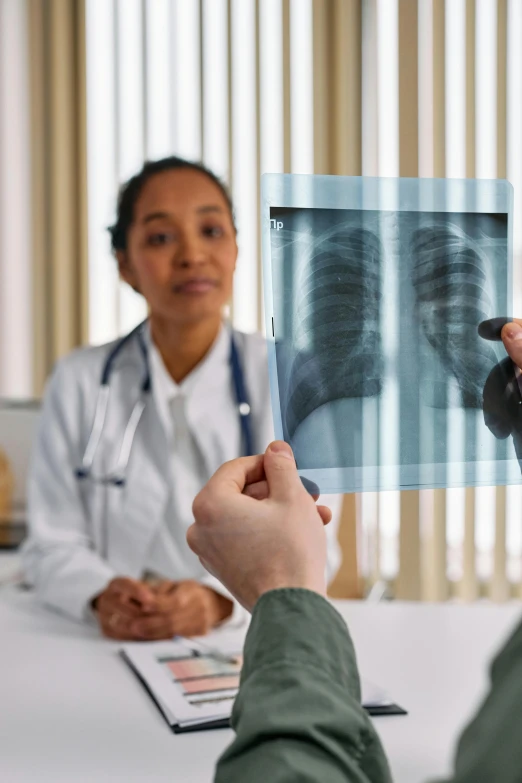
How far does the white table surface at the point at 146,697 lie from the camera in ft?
2.30

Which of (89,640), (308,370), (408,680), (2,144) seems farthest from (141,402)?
(2,144)

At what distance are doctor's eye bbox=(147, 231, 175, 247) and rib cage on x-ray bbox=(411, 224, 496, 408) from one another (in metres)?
0.73

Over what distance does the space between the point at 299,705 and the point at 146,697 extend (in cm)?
48

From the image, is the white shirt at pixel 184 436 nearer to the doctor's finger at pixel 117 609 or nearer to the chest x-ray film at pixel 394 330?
the doctor's finger at pixel 117 609

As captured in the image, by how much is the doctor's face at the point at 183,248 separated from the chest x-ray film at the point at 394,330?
2.17 ft

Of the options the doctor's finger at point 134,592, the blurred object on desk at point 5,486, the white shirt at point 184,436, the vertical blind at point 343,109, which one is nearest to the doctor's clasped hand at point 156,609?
the doctor's finger at point 134,592

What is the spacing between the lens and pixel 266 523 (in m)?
0.54

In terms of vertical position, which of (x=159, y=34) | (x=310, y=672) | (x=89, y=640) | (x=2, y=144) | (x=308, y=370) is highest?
(x=159, y=34)

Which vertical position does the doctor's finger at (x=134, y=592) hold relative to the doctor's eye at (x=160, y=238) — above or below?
below

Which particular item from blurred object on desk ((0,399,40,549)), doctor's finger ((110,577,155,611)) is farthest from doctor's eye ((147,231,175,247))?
blurred object on desk ((0,399,40,549))

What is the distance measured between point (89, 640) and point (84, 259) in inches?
70.6

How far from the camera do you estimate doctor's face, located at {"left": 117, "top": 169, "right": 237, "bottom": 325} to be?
1.30 m

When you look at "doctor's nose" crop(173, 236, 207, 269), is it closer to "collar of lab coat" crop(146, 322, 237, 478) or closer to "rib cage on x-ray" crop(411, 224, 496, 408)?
"collar of lab coat" crop(146, 322, 237, 478)

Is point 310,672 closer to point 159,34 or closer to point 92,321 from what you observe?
point 92,321
